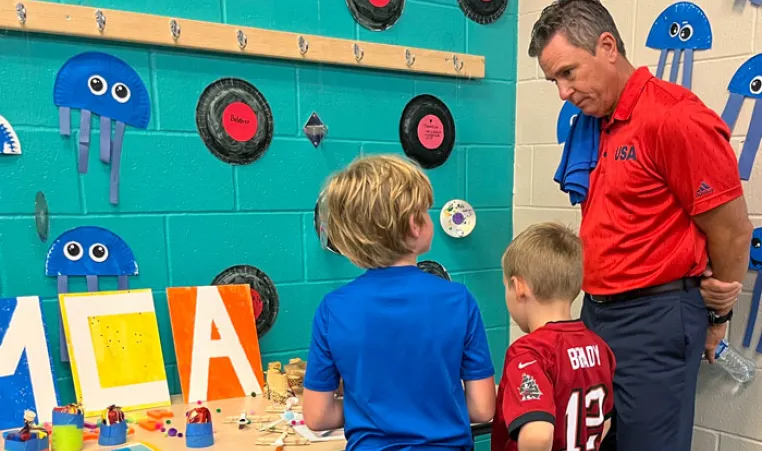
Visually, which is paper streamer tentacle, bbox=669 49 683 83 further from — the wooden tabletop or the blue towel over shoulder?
the wooden tabletop

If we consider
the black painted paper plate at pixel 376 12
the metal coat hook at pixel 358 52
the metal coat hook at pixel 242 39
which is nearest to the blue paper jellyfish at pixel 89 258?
the metal coat hook at pixel 242 39

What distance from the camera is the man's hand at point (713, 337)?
164 centimetres

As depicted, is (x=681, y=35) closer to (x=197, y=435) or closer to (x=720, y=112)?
(x=720, y=112)

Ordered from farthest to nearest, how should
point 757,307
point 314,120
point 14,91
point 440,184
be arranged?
point 440,184 → point 314,120 → point 757,307 → point 14,91

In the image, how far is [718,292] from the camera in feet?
5.03

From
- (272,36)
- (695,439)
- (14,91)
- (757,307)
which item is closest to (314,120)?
(272,36)

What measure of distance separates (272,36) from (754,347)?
1.60 metres

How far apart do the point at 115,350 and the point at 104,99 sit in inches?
24.9

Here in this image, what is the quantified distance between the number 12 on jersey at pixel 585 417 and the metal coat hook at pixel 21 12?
1.47 meters

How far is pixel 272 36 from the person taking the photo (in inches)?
71.6

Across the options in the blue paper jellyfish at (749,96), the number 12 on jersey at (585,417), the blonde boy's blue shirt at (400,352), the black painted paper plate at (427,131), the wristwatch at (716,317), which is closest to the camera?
the blonde boy's blue shirt at (400,352)

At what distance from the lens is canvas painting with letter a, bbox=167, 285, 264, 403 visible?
5.49 feet

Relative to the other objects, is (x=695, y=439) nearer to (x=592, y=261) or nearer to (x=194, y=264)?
(x=592, y=261)

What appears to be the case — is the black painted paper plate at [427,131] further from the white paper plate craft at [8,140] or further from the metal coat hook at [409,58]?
the white paper plate craft at [8,140]
